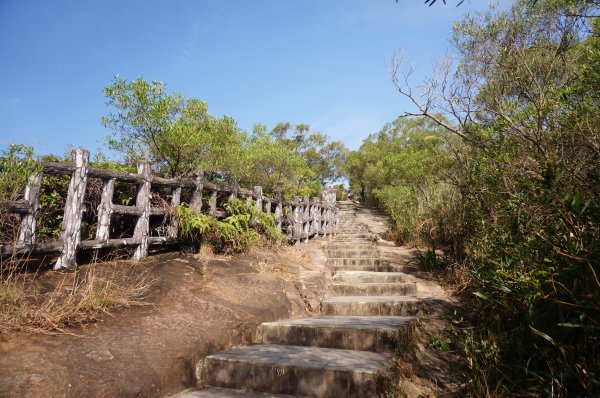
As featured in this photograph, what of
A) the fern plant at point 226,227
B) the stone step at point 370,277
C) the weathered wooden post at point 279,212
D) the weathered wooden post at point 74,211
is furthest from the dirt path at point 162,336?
the weathered wooden post at point 279,212

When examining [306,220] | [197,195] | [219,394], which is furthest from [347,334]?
[306,220]

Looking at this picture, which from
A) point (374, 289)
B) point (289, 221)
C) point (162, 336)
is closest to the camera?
point (162, 336)

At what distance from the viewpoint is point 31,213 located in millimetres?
3787

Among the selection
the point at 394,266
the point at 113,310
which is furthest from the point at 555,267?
the point at 394,266

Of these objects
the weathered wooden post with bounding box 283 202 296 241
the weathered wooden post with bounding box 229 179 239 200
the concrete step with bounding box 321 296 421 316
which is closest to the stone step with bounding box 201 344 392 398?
→ the concrete step with bounding box 321 296 421 316

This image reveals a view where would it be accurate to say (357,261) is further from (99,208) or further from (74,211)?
(74,211)

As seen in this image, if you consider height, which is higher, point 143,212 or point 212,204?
point 212,204

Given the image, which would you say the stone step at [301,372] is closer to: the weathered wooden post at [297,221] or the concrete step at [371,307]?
the concrete step at [371,307]

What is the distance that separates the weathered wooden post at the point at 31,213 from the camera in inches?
146

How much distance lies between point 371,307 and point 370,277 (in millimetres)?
1733

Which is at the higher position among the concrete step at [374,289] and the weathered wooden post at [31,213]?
the weathered wooden post at [31,213]

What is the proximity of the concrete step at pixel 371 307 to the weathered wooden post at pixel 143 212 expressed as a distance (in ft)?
9.62

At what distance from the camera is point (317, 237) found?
12922 millimetres

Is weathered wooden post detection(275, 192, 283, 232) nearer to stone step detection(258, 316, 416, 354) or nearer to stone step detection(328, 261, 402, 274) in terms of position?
stone step detection(328, 261, 402, 274)
